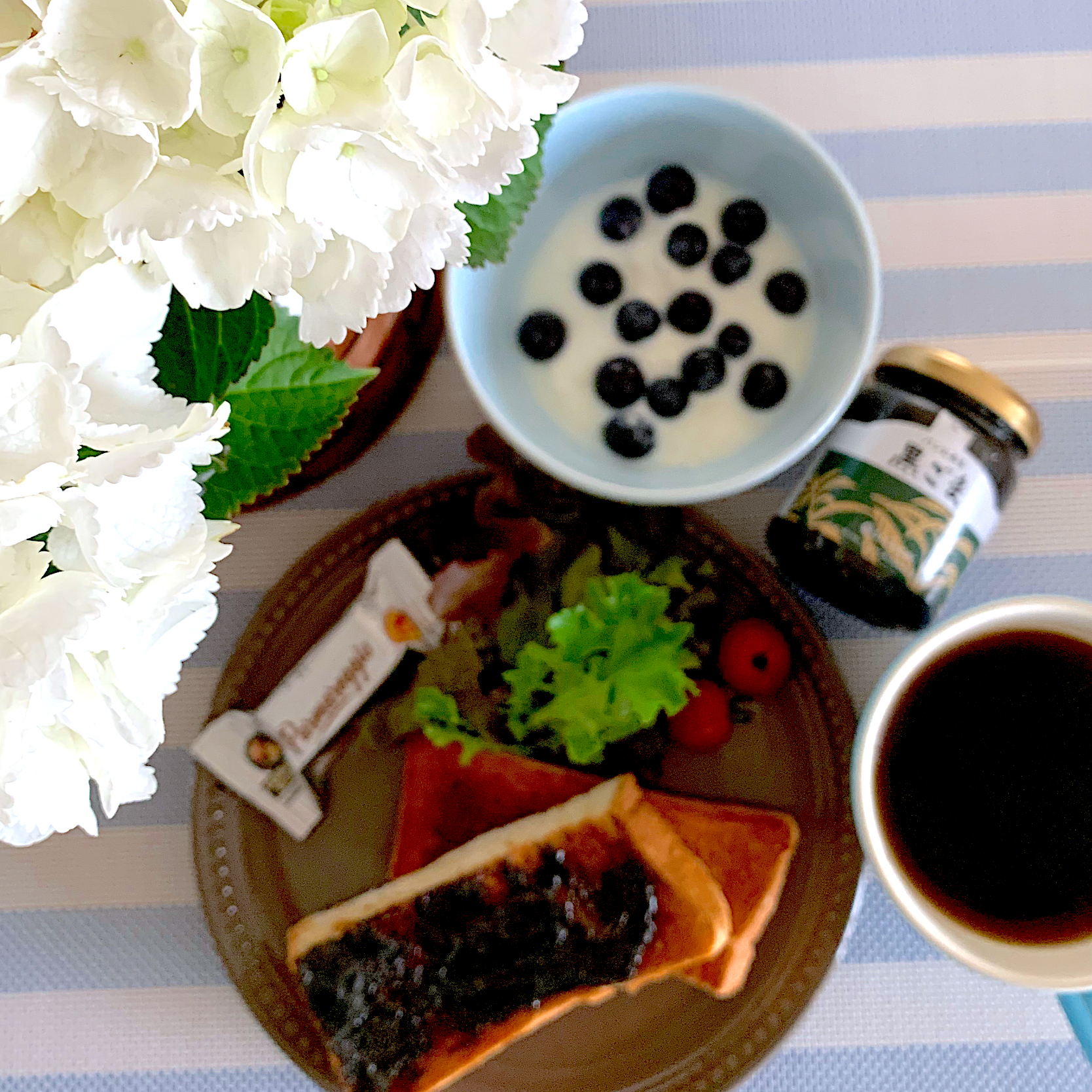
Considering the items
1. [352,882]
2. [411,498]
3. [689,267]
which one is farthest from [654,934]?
[689,267]

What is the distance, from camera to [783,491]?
26.1 inches

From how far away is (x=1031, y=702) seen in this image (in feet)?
1.87

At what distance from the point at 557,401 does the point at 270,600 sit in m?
0.23

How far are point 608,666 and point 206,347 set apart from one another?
34 centimetres

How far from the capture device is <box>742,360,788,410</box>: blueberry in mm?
591

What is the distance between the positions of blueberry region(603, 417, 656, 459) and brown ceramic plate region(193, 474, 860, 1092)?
5cm

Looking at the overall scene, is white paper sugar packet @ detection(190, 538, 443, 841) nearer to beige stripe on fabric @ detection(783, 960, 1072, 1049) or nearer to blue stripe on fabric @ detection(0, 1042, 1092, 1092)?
blue stripe on fabric @ detection(0, 1042, 1092, 1092)

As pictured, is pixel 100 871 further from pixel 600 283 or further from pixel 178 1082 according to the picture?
pixel 600 283

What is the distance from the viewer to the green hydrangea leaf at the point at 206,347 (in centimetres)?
32

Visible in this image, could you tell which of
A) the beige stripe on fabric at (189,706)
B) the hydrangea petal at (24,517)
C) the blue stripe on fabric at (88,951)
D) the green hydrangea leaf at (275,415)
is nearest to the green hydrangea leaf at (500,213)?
the green hydrangea leaf at (275,415)

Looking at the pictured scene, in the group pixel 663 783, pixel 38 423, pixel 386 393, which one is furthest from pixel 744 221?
pixel 38 423

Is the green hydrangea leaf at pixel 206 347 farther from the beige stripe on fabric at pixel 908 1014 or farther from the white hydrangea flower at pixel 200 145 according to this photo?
the beige stripe on fabric at pixel 908 1014

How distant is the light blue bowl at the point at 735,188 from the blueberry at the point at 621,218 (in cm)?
2

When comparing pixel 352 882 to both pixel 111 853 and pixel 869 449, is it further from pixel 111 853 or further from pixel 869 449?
pixel 869 449
